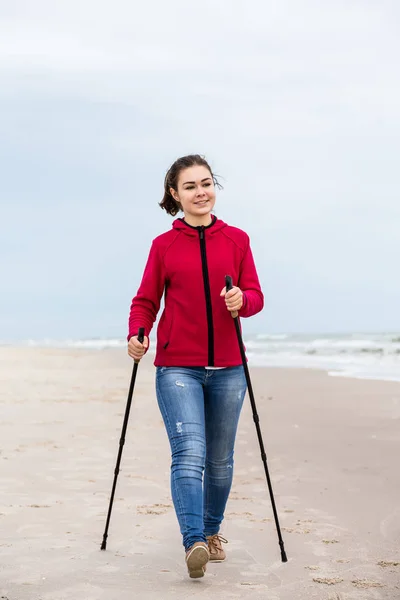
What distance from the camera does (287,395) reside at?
1388 centimetres

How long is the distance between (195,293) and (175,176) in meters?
0.68

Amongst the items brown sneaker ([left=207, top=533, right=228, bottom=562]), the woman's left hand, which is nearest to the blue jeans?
brown sneaker ([left=207, top=533, right=228, bottom=562])

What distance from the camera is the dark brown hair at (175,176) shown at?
4270 mm

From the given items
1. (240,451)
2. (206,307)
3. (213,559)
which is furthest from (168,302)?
(240,451)

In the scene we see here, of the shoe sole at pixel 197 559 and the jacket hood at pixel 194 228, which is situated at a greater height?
the jacket hood at pixel 194 228

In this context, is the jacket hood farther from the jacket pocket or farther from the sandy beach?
the sandy beach

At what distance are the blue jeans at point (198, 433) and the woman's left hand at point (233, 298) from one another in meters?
0.38

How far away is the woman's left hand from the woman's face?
0.50 m

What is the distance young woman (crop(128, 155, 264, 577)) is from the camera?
13.1 feet

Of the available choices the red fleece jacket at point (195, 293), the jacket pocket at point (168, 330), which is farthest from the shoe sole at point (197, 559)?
the jacket pocket at point (168, 330)

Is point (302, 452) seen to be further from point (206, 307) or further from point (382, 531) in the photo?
point (206, 307)

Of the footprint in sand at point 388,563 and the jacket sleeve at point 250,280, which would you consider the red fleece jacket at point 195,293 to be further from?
the footprint in sand at point 388,563

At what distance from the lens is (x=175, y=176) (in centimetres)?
431

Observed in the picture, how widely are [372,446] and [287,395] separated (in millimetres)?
5432
